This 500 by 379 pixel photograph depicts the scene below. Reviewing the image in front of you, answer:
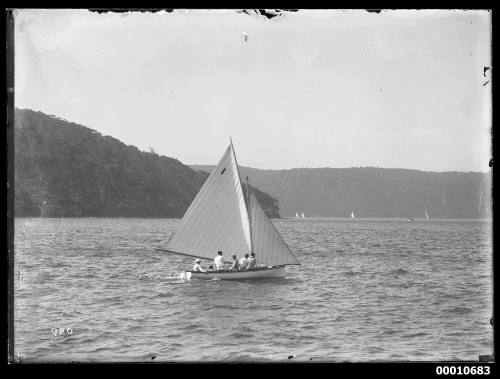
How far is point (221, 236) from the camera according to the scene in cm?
3262

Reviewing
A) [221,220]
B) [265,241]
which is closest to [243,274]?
[265,241]

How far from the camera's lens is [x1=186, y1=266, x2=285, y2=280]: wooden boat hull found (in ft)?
108

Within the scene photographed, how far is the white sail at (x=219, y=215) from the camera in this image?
106 ft

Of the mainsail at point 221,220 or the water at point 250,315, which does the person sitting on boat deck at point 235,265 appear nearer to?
the mainsail at point 221,220

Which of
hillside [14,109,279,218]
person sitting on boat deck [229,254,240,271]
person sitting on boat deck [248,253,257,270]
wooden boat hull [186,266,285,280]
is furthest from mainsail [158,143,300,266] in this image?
hillside [14,109,279,218]

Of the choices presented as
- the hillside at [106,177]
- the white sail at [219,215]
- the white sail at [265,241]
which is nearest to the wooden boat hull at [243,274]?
the white sail at [265,241]
